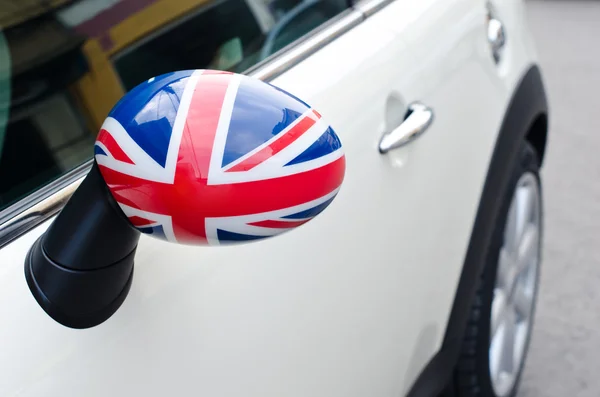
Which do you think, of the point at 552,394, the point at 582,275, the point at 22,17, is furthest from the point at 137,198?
the point at 582,275

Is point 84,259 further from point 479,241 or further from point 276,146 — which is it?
point 479,241

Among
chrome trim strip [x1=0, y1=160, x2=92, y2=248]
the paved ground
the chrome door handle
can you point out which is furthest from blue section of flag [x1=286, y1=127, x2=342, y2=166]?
the paved ground

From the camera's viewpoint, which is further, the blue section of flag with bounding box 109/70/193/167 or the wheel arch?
the wheel arch

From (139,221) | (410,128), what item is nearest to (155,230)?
(139,221)

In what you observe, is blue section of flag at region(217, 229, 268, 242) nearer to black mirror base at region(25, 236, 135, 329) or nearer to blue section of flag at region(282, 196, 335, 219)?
blue section of flag at region(282, 196, 335, 219)

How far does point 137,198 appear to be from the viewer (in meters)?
0.60

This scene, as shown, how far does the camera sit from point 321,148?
Answer: 611 mm

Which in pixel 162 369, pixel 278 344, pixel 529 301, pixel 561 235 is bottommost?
pixel 561 235

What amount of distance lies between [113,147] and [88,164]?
311 millimetres

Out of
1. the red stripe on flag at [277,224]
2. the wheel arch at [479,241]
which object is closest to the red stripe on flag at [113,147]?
the red stripe on flag at [277,224]

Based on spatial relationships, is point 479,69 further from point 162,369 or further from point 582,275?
point 582,275

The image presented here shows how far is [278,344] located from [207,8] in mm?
539

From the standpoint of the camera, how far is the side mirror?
57 centimetres

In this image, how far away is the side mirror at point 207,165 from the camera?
1.87 ft
